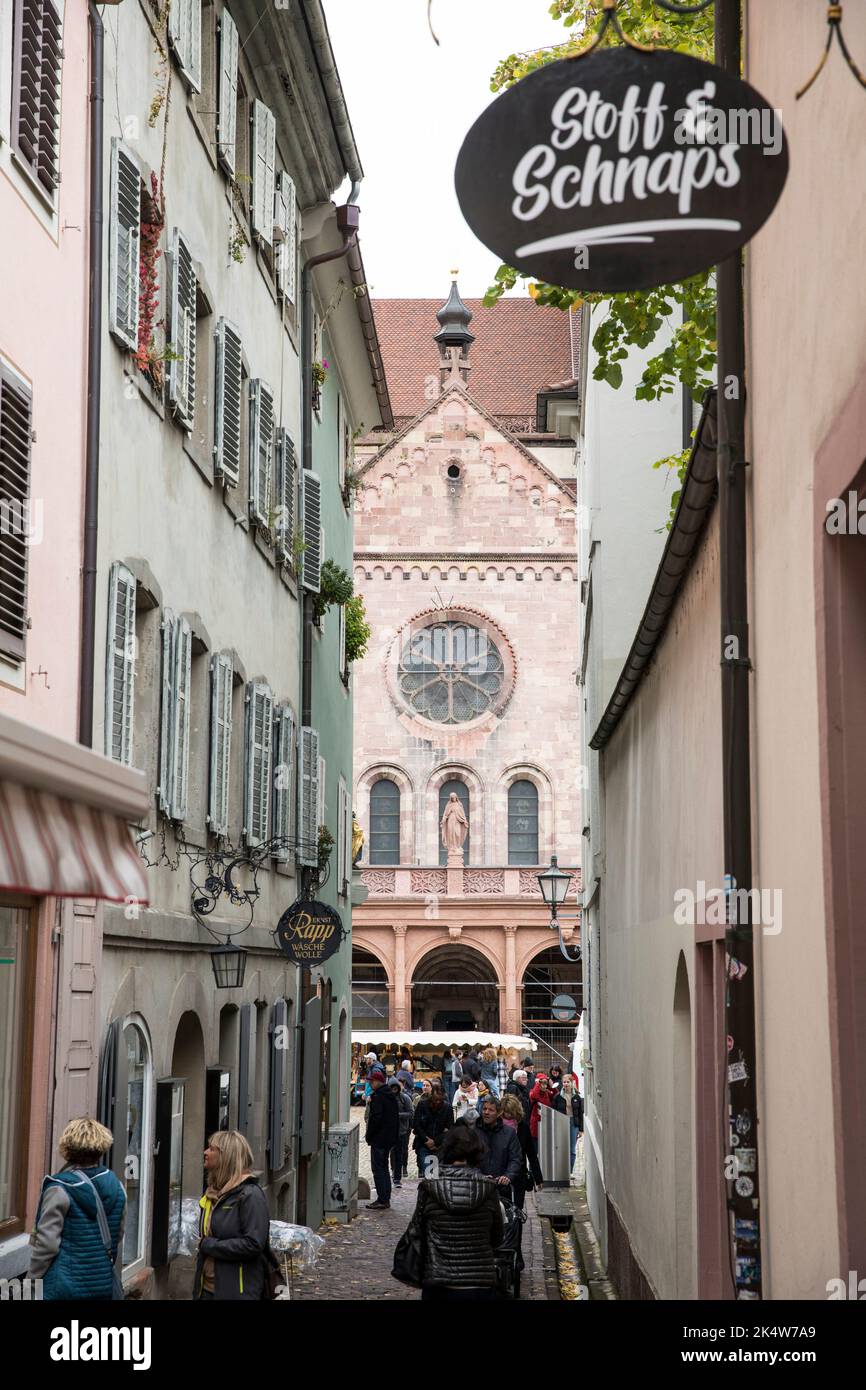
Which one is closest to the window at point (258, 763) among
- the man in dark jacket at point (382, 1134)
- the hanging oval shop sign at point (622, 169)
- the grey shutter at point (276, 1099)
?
the grey shutter at point (276, 1099)

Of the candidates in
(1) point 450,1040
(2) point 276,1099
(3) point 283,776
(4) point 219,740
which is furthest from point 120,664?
(1) point 450,1040

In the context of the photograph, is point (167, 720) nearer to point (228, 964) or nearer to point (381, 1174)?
point (228, 964)

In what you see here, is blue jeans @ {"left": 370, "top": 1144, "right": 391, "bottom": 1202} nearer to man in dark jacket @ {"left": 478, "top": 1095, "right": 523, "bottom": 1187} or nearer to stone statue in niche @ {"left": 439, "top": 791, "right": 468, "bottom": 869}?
man in dark jacket @ {"left": 478, "top": 1095, "right": 523, "bottom": 1187}

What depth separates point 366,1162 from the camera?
110 feet

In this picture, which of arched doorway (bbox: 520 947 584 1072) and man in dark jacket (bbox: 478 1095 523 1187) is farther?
arched doorway (bbox: 520 947 584 1072)

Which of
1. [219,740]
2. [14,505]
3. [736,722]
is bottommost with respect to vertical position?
[736,722]

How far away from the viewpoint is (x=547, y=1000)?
52906 mm

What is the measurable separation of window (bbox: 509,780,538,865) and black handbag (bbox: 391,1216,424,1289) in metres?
42.9

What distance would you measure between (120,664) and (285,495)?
279 inches

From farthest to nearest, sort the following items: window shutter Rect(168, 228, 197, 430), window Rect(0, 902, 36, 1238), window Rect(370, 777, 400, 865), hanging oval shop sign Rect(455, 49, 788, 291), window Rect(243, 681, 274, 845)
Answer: window Rect(370, 777, 400, 865)
window Rect(243, 681, 274, 845)
window shutter Rect(168, 228, 197, 430)
window Rect(0, 902, 36, 1238)
hanging oval shop sign Rect(455, 49, 788, 291)

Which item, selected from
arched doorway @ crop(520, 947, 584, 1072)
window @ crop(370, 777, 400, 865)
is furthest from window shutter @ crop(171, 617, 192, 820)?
arched doorway @ crop(520, 947, 584, 1072)

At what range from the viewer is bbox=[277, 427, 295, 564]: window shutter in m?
17.2
